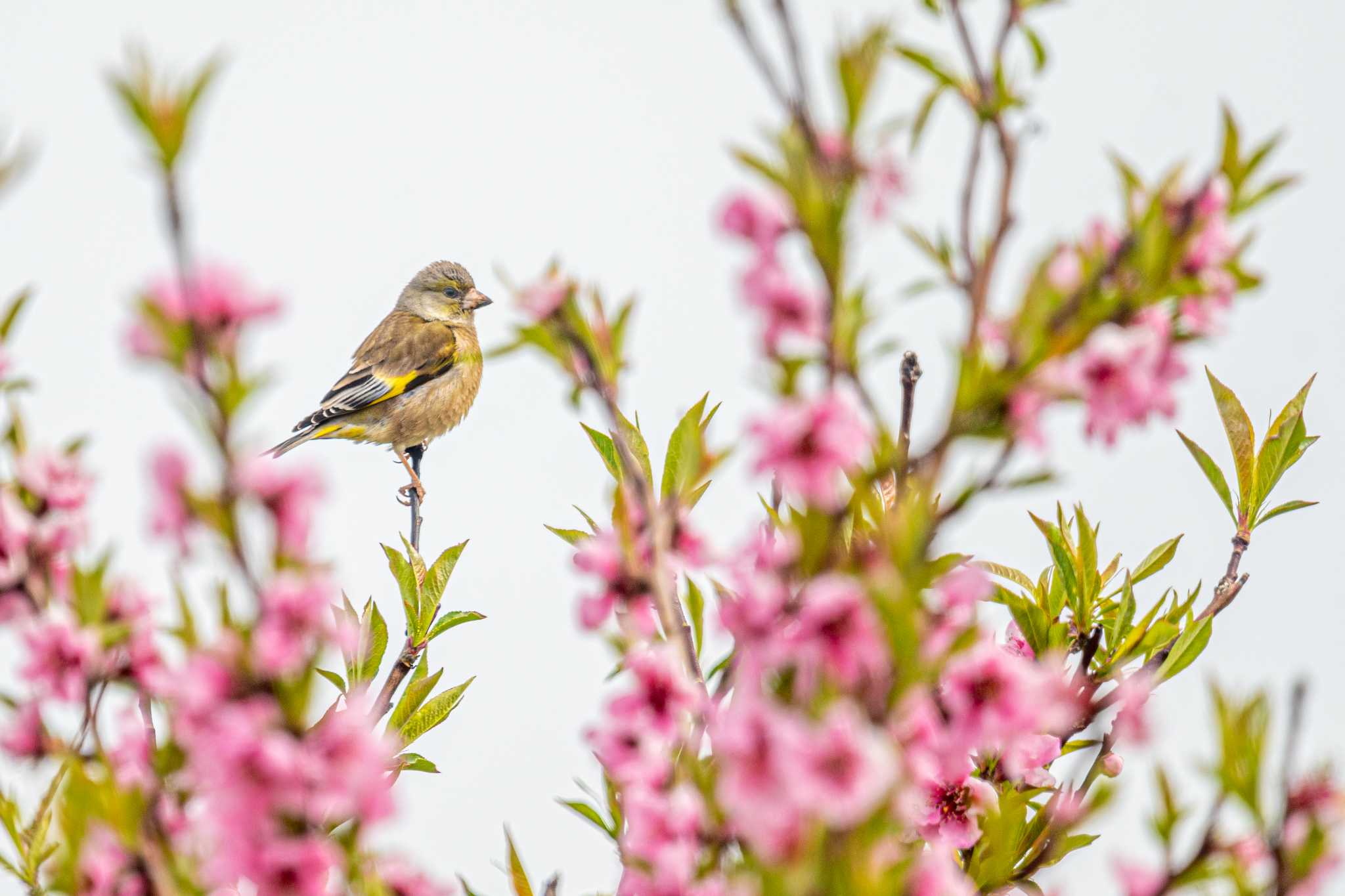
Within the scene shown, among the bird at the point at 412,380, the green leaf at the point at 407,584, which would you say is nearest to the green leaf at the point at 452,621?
the green leaf at the point at 407,584

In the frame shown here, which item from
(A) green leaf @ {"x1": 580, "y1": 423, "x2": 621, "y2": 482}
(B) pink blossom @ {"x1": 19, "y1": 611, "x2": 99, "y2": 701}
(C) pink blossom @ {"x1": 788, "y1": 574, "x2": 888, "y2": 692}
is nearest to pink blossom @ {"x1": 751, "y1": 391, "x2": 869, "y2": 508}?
(C) pink blossom @ {"x1": 788, "y1": 574, "x2": 888, "y2": 692}

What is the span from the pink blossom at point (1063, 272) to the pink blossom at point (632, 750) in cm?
58

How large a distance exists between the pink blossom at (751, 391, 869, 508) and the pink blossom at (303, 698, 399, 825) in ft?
1.32

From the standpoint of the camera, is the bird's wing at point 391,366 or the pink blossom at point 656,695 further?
the bird's wing at point 391,366

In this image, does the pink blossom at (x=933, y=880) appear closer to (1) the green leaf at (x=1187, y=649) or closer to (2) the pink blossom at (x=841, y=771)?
(2) the pink blossom at (x=841, y=771)

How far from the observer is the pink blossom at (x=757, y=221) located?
1126 mm

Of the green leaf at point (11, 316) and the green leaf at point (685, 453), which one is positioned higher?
the green leaf at point (685, 453)

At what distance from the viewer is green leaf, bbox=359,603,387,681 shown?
7.54ft

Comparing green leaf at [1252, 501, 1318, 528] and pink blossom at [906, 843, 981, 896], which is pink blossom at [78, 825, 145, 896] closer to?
pink blossom at [906, 843, 981, 896]

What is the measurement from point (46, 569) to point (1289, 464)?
2043 mm

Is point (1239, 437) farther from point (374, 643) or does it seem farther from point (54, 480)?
point (54, 480)

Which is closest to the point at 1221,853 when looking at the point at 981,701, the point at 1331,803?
the point at 1331,803

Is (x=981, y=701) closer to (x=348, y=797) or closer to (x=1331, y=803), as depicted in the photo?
(x=1331, y=803)

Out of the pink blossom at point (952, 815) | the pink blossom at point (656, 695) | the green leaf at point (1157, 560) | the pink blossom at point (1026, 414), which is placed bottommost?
the pink blossom at point (656, 695)
